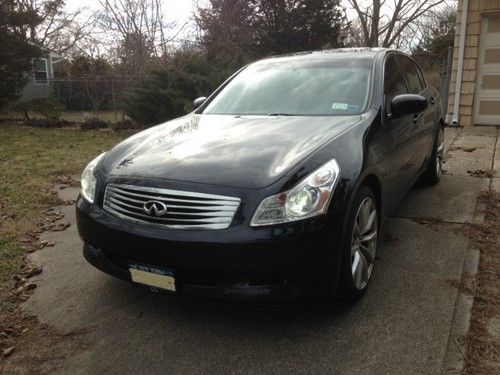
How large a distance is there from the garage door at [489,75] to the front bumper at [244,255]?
9028mm

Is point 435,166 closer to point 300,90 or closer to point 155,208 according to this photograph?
point 300,90

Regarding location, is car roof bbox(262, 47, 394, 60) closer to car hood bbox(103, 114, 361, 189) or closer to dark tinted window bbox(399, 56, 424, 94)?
dark tinted window bbox(399, 56, 424, 94)

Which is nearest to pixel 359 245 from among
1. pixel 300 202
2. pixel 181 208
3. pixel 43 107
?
pixel 300 202

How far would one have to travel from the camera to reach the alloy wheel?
116 inches

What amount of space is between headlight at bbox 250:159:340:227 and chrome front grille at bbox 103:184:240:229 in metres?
0.16

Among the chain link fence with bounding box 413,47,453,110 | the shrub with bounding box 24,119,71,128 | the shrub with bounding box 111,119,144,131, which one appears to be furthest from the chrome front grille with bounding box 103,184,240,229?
the shrub with bounding box 24,119,71,128

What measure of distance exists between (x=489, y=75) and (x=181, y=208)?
951cm

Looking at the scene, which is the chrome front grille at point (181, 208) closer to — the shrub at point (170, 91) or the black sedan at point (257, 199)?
the black sedan at point (257, 199)

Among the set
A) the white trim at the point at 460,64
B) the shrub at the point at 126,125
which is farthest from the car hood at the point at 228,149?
the shrub at the point at 126,125

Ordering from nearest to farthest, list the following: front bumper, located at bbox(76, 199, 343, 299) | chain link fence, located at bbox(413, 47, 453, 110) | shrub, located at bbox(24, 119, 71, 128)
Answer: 1. front bumper, located at bbox(76, 199, 343, 299)
2. chain link fence, located at bbox(413, 47, 453, 110)
3. shrub, located at bbox(24, 119, 71, 128)

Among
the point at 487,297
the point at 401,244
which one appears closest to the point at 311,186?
the point at 487,297

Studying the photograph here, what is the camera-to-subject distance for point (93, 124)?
1363 centimetres

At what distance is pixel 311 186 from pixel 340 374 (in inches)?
37.5

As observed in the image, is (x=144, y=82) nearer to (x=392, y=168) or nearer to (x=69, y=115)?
(x=69, y=115)
